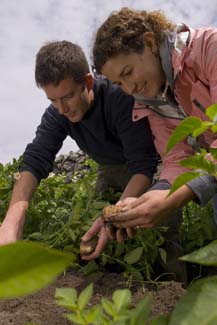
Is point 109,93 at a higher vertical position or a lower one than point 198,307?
higher

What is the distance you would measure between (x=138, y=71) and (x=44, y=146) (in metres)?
0.74

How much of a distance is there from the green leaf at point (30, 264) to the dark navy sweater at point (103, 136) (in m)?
1.72

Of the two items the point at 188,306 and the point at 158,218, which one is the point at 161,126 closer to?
the point at 158,218

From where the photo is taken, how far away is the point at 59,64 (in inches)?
80.0

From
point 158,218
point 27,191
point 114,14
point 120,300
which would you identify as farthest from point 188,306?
point 27,191

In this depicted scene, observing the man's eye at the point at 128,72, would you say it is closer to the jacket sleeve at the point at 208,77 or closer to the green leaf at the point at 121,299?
the jacket sleeve at the point at 208,77

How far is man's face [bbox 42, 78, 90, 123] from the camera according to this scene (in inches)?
78.4

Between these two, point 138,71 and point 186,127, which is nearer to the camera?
point 186,127

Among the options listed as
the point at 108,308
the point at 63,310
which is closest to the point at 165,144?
the point at 63,310

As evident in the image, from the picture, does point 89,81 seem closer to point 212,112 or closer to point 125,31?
point 125,31

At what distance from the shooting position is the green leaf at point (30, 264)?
20 centimetres

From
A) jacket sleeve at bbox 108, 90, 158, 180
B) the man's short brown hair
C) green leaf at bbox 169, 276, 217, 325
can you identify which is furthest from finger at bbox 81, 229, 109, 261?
green leaf at bbox 169, 276, 217, 325

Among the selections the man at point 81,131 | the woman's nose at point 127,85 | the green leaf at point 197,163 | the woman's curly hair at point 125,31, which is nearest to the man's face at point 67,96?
the man at point 81,131

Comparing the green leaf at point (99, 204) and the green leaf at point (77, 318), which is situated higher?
the green leaf at point (99, 204)
